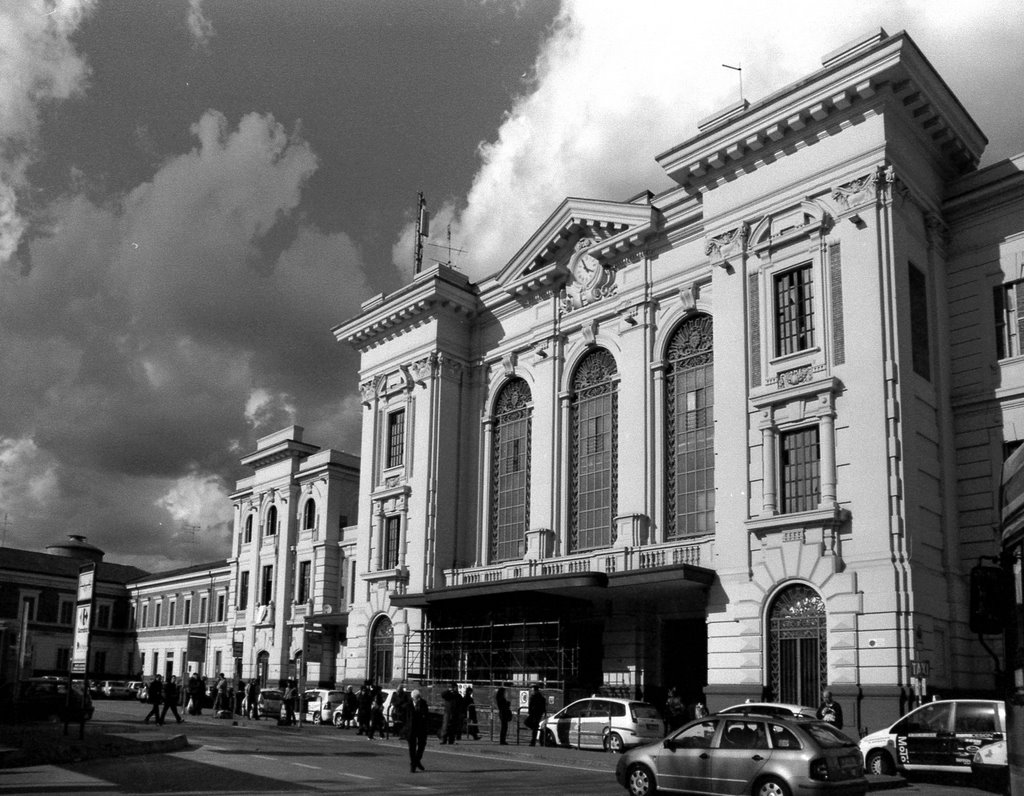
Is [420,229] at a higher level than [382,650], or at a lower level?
higher

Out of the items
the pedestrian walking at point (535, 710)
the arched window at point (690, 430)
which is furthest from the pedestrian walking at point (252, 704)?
the arched window at point (690, 430)

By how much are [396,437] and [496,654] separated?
1063cm

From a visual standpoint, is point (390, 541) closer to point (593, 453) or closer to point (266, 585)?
point (593, 453)

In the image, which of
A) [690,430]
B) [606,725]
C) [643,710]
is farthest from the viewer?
[690,430]

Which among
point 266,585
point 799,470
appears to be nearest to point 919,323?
point 799,470

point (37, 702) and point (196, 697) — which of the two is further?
point (196, 697)

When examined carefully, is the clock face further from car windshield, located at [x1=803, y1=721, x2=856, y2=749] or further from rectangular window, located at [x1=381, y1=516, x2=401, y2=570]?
car windshield, located at [x1=803, y1=721, x2=856, y2=749]

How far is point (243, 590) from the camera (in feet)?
208

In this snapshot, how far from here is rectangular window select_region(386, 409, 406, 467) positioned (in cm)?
4322

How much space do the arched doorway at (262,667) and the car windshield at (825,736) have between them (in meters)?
46.5

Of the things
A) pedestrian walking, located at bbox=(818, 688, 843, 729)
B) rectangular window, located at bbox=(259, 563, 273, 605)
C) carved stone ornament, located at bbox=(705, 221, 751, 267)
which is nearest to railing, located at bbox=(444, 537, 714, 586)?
pedestrian walking, located at bbox=(818, 688, 843, 729)

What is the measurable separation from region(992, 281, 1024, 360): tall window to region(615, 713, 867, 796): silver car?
50.5 feet

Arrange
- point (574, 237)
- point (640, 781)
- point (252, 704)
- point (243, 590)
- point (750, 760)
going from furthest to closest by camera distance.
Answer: point (243, 590) → point (252, 704) → point (574, 237) → point (640, 781) → point (750, 760)

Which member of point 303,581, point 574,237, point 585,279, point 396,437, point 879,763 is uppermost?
point 574,237
